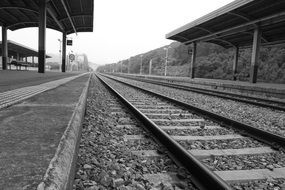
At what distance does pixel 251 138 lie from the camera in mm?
4199

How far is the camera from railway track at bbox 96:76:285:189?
2438mm

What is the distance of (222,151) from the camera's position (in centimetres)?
341

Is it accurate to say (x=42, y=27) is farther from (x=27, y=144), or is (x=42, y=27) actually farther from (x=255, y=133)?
(x=27, y=144)

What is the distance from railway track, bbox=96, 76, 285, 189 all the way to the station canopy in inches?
621

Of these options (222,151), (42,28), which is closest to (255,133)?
(222,151)

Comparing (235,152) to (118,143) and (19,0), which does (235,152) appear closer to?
(118,143)

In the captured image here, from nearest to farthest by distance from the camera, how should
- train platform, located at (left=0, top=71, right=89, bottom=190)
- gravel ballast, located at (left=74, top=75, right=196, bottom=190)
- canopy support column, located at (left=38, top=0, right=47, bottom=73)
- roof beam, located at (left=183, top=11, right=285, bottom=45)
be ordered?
train platform, located at (left=0, top=71, right=89, bottom=190) < gravel ballast, located at (left=74, top=75, right=196, bottom=190) < roof beam, located at (left=183, top=11, right=285, bottom=45) < canopy support column, located at (left=38, top=0, right=47, bottom=73)

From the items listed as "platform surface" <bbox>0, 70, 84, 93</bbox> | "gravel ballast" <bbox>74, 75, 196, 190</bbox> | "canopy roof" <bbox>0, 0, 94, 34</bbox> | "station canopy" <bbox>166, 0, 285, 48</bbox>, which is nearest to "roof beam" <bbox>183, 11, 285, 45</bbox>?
"station canopy" <bbox>166, 0, 285, 48</bbox>

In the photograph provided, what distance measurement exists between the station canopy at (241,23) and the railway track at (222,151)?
15.8 meters

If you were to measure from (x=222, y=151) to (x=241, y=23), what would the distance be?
21.8m

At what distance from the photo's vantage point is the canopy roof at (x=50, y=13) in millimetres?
22375

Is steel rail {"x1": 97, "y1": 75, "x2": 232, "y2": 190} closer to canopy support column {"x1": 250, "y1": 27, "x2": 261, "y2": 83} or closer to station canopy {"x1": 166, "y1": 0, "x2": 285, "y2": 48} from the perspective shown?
station canopy {"x1": 166, "y1": 0, "x2": 285, "y2": 48}

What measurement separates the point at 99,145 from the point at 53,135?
1.24 m

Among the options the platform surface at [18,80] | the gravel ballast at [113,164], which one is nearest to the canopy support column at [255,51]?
the platform surface at [18,80]
